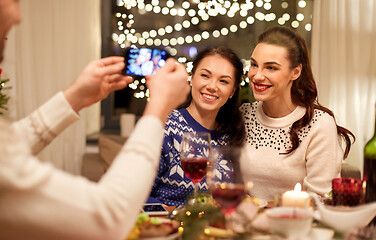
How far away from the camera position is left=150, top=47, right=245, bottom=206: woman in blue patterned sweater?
2.03 metres

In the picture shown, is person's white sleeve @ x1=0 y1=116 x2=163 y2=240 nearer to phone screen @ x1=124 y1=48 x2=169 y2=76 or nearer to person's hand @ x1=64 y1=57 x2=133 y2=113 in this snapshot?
person's hand @ x1=64 y1=57 x2=133 y2=113

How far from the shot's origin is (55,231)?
0.68 metres

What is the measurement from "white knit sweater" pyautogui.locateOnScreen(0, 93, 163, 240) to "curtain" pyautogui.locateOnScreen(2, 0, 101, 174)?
325 cm

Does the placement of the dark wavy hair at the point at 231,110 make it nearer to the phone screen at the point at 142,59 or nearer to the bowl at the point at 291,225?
the bowl at the point at 291,225

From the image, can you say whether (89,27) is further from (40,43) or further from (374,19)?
(374,19)

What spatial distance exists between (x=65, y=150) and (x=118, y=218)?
3.35 m

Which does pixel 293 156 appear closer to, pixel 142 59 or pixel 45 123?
pixel 45 123

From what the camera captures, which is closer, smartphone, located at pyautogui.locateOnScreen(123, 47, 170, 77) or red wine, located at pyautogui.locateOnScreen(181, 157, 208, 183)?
red wine, located at pyautogui.locateOnScreen(181, 157, 208, 183)

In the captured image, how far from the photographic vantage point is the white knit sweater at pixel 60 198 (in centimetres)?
66

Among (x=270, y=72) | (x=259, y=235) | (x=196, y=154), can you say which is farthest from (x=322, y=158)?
(x=259, y=235)

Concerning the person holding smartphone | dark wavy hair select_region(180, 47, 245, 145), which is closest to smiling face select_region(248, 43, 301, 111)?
dark wavy hair select_region(180, 47, 245, 145)

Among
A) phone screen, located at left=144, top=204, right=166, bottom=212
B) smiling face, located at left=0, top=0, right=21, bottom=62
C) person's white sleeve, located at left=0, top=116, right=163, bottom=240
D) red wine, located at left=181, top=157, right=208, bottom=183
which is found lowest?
phone screen, located at left=144, top=204, right=166, bottom=212

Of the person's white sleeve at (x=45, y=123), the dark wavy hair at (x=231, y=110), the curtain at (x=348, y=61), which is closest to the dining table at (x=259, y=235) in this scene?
the person's white sleeve at (x=45, y=123)

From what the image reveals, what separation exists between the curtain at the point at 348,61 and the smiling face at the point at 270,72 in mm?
1941
